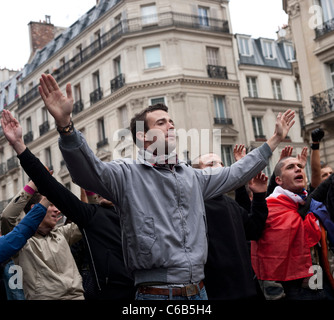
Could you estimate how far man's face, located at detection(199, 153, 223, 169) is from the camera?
4.33 metres

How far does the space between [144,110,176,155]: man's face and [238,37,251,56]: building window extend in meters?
25.6

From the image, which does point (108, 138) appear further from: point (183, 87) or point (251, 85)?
point (251, 85)

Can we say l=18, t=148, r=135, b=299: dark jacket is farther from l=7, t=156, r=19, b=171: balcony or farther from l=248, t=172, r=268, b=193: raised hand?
l=7, t=156, r=19, b=171: balcony

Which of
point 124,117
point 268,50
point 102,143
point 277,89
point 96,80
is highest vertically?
point 268,50

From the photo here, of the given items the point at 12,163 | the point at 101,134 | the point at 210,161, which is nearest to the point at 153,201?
the point at 210,161

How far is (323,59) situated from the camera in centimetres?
1792

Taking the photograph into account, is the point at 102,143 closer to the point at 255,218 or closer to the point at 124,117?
the point at 124,117

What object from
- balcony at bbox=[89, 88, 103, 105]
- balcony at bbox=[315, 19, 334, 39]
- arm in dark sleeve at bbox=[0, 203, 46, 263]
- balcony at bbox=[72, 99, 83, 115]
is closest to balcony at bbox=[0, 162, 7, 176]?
balcony at bbox=[72, 99, 83, 115]

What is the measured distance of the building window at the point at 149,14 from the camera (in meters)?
25.2

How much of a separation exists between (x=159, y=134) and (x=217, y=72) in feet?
75.6

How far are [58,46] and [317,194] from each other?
29172 millimetres

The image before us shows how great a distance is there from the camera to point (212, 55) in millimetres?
26000
